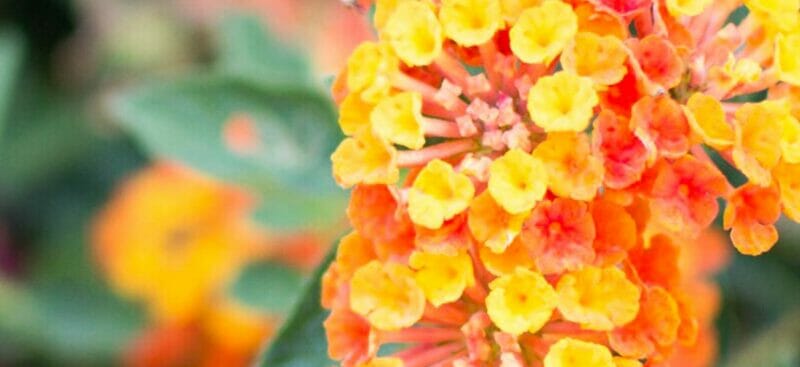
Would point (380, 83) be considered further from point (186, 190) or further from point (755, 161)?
point (186, 190)

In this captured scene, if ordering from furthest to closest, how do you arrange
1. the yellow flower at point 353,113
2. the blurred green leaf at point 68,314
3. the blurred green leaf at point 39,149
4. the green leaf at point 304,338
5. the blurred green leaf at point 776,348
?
the blurred green leaf at point 39,149 < the blurred green leaf at point 68,314 < the blurred green leaf at point 776,348 < the green leaf at point 304,338 < the yellow flower at point 353,113

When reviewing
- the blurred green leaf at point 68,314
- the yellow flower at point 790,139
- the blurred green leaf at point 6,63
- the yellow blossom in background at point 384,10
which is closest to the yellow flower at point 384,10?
Answer: the yellow blossom in background at point 384,10

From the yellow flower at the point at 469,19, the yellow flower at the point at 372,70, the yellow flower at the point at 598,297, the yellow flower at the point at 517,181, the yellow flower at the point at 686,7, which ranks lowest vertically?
the yellow flower at the point at 598,297

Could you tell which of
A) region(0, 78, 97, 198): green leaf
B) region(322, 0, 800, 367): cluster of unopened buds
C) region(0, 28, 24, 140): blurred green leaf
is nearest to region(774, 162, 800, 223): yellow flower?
region(322, 0, 800, 367): cluster of unopened buds

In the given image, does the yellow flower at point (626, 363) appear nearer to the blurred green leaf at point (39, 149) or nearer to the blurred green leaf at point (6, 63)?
the blurred green leaf at point (6, 63)

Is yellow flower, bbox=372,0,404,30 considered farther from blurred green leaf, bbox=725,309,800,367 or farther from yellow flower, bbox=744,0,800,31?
blurred green leaf, bbox=725,309,800,367

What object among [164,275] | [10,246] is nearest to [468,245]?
[164,275]
